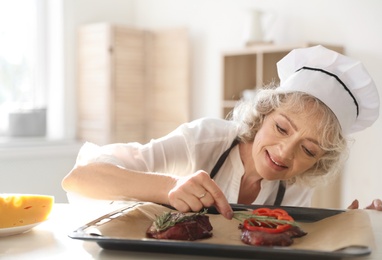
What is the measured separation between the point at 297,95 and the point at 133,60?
2718 mm

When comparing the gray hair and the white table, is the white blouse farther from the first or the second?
the white table

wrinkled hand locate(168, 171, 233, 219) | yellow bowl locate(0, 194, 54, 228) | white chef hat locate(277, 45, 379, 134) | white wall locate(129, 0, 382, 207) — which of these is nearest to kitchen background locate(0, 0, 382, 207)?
white wall locate(129, 0, 382, 207)

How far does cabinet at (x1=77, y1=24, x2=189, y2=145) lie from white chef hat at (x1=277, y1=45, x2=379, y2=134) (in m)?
2.51

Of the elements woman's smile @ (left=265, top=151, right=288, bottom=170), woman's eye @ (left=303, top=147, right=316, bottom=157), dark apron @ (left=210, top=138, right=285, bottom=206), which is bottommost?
dark apron @ (left=210, top=138, right=285, bottom=206)

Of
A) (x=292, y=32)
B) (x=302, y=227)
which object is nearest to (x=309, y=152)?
(x=302, y=227)

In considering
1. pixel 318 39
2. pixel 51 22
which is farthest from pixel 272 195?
pixel 51 22

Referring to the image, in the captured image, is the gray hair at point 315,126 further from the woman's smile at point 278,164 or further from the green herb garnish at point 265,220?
the green herb garnish at point 265,220

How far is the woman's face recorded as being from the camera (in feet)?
5.64

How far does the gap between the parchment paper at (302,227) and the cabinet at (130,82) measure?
2908 millimetres

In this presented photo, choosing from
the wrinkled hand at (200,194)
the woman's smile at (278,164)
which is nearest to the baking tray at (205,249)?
the wrinkled hand at (200,194)

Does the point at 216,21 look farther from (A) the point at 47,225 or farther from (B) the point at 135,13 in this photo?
(A) the point at 47,225

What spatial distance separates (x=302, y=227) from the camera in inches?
51.2

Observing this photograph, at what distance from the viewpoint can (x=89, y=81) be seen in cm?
429

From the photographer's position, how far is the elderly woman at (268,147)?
1612mm
